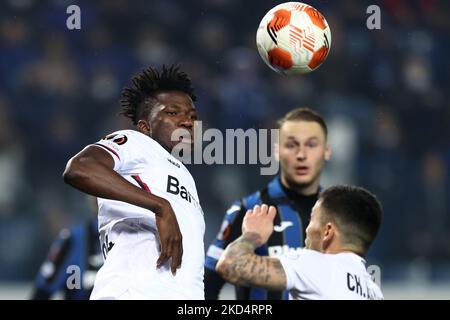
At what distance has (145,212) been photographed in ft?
13.8

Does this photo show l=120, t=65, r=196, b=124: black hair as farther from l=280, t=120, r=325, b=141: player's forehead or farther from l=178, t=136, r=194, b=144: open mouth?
l=280, t=120, r=325, b=141: player's forehead

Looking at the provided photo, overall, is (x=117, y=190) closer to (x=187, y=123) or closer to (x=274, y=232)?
(x=187, y=123)

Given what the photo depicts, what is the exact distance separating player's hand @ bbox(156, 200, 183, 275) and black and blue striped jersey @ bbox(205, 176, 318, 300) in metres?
1.72

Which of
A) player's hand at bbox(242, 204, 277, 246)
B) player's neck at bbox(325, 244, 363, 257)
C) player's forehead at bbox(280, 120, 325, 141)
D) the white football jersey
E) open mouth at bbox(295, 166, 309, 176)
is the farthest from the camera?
player's forehead at bbox(280, 120, 325, 141)

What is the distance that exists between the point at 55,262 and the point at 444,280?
3976 millimetres

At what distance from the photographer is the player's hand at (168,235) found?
400 centimetres

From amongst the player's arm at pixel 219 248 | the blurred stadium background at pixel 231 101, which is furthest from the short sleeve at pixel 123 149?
the blurred stadium background at pixel 231 101

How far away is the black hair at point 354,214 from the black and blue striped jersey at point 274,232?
1.45 m

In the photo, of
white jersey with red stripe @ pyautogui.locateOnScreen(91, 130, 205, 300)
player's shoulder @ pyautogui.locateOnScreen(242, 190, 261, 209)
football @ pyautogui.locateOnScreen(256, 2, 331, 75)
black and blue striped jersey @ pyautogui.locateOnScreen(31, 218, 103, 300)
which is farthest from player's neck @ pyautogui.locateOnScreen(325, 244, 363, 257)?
black and blue striped jersey @ pyautogui.locateOnScreen(31, 218, 103, 300)

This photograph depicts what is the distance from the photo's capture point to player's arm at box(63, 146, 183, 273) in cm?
394

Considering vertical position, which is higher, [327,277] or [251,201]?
[251,201]

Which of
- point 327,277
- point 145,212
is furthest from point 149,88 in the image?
point 327,277

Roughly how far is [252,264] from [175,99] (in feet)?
3.18
